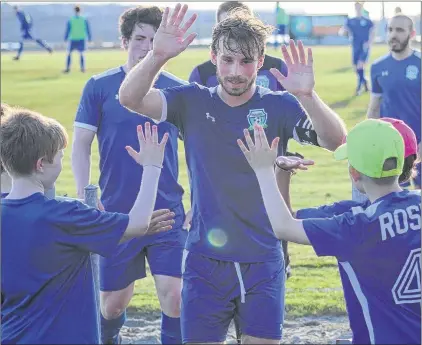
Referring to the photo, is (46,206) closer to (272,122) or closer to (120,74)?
(272,122)

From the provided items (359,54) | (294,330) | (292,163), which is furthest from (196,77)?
(359,54)

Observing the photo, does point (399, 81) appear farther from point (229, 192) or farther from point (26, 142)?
point (26, 142)

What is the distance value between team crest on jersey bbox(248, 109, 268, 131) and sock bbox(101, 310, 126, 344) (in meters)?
2.23

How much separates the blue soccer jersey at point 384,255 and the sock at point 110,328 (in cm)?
295

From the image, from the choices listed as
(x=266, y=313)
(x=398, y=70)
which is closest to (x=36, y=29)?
(x=398, y=70)

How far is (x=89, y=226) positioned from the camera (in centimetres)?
460

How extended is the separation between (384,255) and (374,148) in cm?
48

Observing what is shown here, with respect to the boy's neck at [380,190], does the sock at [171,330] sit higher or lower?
lower

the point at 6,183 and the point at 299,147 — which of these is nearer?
the point at 6,183

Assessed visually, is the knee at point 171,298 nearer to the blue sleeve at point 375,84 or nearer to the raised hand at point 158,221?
the raised hand at point 158,221

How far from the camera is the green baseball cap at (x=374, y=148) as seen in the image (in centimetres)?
430

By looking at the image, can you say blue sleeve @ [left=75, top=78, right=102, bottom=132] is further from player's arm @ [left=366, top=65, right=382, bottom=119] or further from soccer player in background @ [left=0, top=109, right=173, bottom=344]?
player's arm @ [left=366, top=65, right=382, bottom=119]

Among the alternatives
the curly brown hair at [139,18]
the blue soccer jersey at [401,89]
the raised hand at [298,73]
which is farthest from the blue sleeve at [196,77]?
the blue soccer jersey at [401,89]

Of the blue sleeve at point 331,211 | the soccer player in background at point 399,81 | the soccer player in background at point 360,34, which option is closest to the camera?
the blue sleeve at point 331,211
